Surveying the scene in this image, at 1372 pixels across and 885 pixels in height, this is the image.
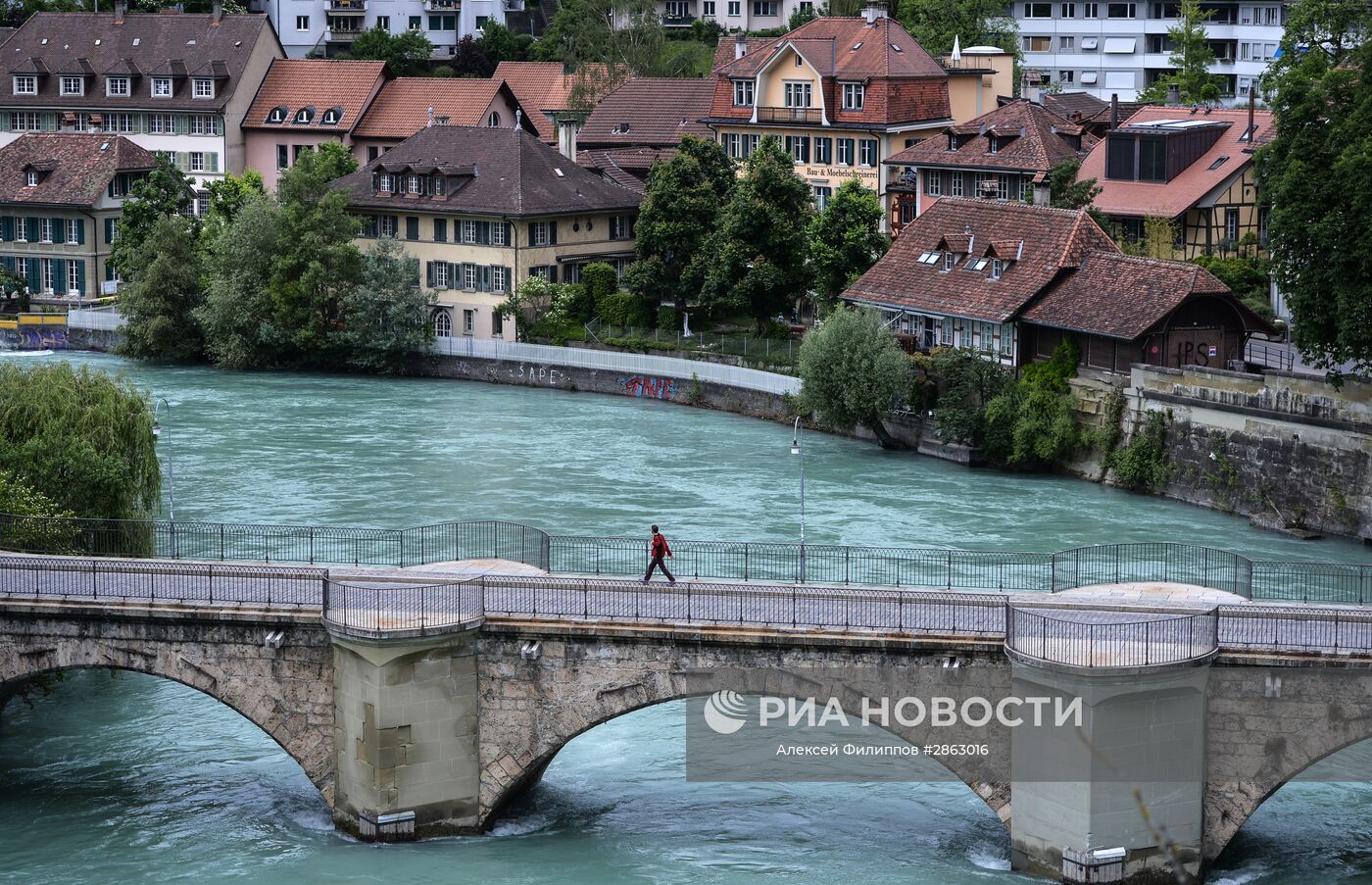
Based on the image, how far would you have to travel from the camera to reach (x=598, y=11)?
131m

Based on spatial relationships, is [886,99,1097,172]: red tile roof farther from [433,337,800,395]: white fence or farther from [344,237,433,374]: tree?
[344,237,433,374]: tree

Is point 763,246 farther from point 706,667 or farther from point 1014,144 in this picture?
point 706,667

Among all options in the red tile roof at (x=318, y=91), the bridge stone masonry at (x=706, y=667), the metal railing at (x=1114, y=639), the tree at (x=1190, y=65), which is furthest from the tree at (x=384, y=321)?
the metal railing at (x=1114, y=639)

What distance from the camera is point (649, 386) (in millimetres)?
86938

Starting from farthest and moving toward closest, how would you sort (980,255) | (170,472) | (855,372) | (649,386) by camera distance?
(649,386), (980,255), (855,372), (170,472)

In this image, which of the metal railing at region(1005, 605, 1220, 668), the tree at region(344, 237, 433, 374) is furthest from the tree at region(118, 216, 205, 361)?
the metal railing at region(1005, 605, 1220, 668)

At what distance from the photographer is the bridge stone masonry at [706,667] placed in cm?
3722

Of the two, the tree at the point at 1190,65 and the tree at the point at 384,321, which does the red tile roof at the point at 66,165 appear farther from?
the tree at the point at 1190,65

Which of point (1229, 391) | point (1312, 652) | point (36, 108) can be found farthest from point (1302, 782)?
point (36, 108)

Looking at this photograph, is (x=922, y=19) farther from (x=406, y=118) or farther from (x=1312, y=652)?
(x=1312, y=652)

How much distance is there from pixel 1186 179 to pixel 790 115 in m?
23.2

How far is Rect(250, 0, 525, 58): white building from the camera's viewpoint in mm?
139500

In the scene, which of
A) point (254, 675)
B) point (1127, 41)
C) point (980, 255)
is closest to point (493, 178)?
point (980, 255)

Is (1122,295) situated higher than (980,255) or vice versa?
(980,255)
